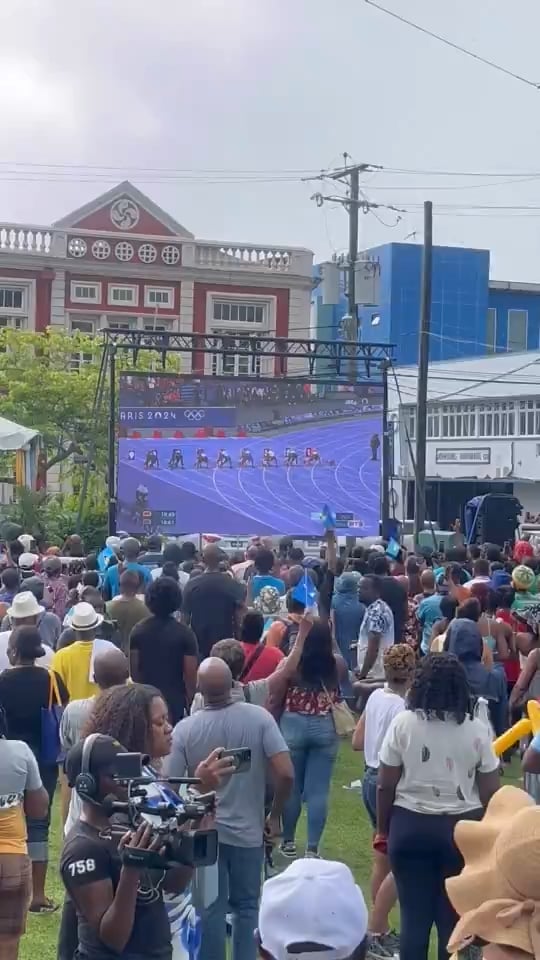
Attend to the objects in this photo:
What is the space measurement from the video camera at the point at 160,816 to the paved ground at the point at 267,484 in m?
18.1

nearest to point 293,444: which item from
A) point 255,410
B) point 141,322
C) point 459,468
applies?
point 255,410

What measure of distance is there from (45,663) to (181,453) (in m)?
14.0

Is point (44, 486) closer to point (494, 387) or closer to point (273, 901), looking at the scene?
point (494, 387)

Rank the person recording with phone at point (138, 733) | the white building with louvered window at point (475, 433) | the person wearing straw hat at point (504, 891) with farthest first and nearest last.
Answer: the white building with louvered window at point (475, 433), the person recording with phone at point (138, 733), the person wearing straw hat at point (504, 891)

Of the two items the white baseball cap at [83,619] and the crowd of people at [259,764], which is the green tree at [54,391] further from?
the white baseball cap at [83,619]

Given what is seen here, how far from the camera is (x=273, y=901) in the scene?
104 inches

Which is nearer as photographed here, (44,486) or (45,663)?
(45,663)

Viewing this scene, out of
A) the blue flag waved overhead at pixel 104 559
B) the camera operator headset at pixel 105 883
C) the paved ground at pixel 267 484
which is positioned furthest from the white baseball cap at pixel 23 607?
the paved ground at pixel 267 484

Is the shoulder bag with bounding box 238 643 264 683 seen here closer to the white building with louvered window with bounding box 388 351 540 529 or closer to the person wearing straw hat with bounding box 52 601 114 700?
the person wearing straw hat with bounding box 52 601 114 700

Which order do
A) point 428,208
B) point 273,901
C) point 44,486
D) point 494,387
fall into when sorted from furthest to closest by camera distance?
point 494,387
point 44,486
point 428,208
point 273,901

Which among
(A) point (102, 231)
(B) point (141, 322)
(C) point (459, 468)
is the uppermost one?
(A) point (102, 231)

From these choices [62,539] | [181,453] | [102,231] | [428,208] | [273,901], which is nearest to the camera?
[273,901]

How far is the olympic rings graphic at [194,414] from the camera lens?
22.2m

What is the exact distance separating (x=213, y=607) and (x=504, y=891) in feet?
24.4
